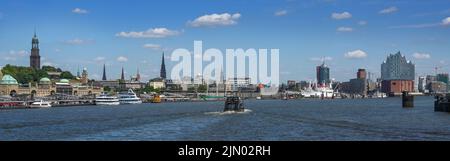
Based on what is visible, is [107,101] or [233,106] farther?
[107,101]

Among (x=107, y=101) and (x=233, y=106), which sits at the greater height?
(x=233, y=106)

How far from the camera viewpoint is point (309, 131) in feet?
167

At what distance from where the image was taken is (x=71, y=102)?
188 metres

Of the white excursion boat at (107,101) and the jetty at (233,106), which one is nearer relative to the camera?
the jetty at (233,106)

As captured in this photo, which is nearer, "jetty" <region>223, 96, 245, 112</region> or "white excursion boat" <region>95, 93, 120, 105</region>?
"jetty" <region>223, 96, 245, 112</region>
